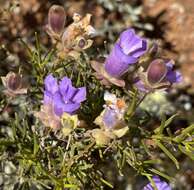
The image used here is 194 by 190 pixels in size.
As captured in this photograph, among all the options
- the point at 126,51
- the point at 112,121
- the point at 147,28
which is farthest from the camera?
the point at 147,28

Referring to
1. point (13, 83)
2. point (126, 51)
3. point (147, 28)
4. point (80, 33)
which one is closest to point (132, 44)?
point (126, 51)

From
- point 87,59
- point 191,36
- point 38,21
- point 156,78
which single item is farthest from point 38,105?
point 191,36

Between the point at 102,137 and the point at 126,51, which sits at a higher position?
the point at 126,51

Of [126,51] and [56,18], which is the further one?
[56,18]

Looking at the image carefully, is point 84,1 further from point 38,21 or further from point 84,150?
point 84,150

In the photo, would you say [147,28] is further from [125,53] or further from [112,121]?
[112,121]

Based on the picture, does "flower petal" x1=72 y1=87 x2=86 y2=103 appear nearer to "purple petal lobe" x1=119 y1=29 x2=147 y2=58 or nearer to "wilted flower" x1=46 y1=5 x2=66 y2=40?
"purple petal lobe" x1=119 y1=29 x2=147 y2=58

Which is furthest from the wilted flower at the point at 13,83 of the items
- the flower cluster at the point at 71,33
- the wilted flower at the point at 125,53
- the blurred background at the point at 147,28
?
the blurred background at the point at 147,28

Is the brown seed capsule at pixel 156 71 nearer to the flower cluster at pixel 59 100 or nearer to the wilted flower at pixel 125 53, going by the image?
the wilted flower at pixel 125 53
